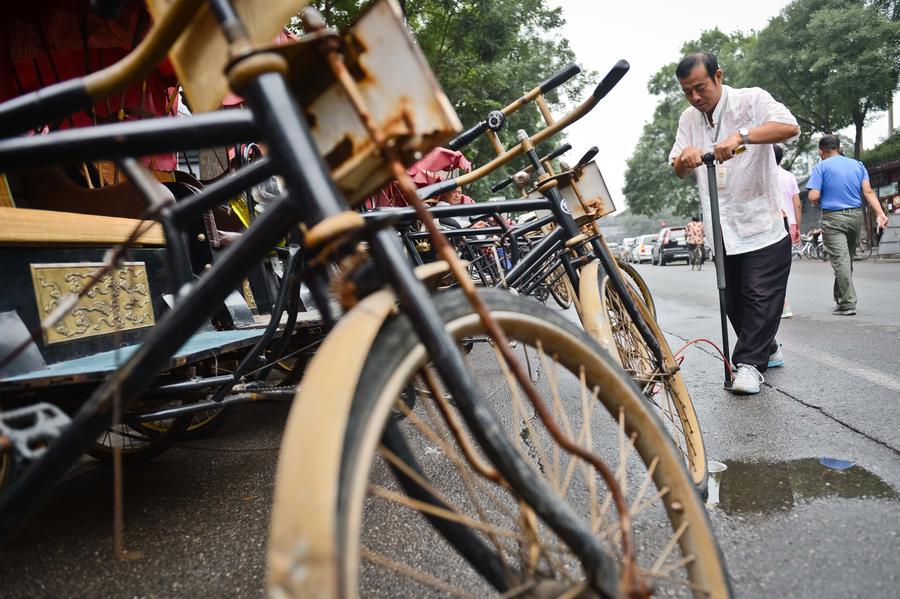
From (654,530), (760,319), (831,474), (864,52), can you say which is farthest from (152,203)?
(864,52)

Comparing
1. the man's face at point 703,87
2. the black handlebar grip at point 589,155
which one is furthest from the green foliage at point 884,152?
the black handlebar grip at point 589,155

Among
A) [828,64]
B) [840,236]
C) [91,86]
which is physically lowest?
[828,64]

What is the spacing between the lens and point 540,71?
2295 centimetres

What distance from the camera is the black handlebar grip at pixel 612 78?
7.38 ft

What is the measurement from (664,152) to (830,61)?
18.9 m

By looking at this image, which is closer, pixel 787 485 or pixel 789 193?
pixel 787 485

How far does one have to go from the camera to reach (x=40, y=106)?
1.05 m

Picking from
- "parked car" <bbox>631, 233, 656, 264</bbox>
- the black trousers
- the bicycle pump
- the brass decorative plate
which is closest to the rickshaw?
the brass decorative plate

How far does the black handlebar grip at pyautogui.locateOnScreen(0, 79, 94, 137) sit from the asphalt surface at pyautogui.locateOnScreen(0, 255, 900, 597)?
0.96 metres

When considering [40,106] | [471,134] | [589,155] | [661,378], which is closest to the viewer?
[40,106]

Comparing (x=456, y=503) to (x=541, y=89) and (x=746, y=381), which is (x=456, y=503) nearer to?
(x=541, y=89)

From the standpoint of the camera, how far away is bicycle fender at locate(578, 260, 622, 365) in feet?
7.49

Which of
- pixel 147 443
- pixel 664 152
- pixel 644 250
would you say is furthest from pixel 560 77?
pixel 664 152

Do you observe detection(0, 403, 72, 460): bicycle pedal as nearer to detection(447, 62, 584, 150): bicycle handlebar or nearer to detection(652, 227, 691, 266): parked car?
detection(447, 62, 584, 150): bicycle handlebar
